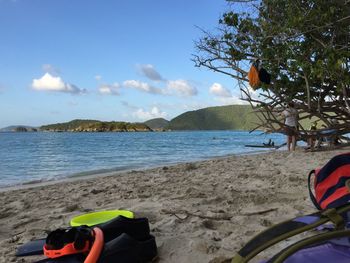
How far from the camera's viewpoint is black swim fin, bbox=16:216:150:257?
2364mm

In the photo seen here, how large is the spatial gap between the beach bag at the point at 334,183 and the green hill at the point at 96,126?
355 ft

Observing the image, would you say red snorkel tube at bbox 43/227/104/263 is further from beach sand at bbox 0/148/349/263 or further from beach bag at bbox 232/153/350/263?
beach bag at bbox 232/153/350/263

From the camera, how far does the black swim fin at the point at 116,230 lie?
236cm

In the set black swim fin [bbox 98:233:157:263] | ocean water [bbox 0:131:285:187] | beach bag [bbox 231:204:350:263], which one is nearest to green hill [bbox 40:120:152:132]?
ocean water [bbox 0:131:285:187]

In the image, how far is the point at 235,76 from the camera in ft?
22.9

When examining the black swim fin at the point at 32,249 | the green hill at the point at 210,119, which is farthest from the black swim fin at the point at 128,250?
the green hill at the point at 210,119

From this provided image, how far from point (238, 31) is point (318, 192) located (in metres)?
4.80

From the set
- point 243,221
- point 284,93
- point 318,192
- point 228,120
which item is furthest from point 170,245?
point 228,120

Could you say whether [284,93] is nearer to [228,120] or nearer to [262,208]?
[262,208]

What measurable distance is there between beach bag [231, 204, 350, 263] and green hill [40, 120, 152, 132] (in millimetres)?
108615

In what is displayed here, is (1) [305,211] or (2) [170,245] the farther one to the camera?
(1) [305,211]

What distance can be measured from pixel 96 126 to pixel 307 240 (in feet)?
367

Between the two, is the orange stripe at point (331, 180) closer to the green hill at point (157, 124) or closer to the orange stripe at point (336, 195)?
the orange stripe at point (336, 195)

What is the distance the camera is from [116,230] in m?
2.40
